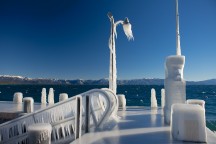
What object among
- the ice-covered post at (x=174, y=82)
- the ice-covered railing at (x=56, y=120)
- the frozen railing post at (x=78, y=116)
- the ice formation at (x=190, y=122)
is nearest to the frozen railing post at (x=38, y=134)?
the frozen railing post at (x=78, y=116)

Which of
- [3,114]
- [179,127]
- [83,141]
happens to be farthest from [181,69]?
[3,114]

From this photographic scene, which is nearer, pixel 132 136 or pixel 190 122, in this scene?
pixel 190 122

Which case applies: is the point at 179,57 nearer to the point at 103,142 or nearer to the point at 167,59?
the point at 167,59

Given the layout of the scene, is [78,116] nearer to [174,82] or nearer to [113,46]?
[174,82]

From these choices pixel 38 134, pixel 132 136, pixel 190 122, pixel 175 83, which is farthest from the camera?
pixel 175 83

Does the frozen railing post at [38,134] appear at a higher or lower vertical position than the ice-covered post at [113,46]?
lower

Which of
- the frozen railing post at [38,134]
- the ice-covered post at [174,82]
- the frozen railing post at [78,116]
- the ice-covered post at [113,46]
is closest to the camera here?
the frozen railing post at [38,134]

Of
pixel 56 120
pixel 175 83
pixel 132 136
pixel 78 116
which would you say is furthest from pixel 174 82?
pixel 56 120

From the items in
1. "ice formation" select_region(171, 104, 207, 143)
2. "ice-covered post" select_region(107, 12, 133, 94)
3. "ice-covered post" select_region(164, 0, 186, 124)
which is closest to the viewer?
"ice formation" select_region(171, 104, 207, 143)

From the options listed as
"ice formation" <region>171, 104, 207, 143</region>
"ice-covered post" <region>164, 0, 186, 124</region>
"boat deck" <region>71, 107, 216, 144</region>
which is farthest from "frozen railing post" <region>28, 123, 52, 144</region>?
"ice-covered post" <region>164, 0, 186, 124</region>

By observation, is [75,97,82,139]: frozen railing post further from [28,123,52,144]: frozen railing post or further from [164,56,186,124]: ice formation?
[164,56,186,124]: ice formation

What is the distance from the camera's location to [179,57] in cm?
835

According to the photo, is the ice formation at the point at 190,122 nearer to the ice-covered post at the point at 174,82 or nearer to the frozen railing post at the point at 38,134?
the ice-covered post at the point at 174,82

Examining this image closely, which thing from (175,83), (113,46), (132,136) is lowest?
(132,136)
